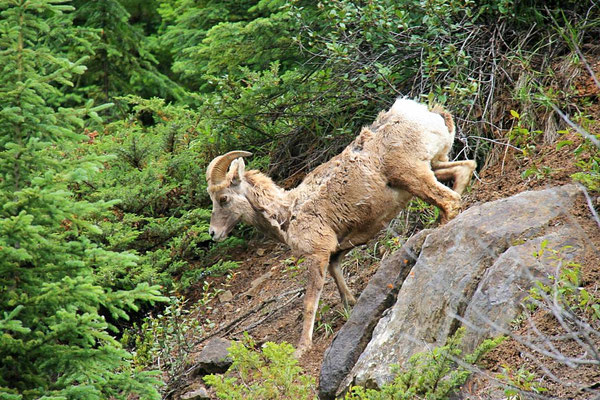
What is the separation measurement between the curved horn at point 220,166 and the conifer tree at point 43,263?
291 centimetres

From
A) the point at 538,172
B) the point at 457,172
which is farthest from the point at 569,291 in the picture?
the point at 457,172

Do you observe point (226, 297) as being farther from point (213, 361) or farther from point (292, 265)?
point (213, 361)

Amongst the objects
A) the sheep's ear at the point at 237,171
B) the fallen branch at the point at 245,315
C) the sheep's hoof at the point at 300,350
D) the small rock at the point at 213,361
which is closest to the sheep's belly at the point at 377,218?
the sheep's hoof at the point at 300,350

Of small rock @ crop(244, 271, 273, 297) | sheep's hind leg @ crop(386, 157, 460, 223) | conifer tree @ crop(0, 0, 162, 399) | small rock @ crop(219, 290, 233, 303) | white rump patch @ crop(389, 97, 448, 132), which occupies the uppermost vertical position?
conifer tree @ crop(0, 0, 162, 399)

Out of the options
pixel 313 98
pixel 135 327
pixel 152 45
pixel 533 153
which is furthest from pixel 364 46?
pixel 152 45

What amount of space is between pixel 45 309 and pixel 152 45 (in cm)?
1239

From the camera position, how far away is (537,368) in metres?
5.46

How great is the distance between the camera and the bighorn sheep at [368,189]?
26.5 ft

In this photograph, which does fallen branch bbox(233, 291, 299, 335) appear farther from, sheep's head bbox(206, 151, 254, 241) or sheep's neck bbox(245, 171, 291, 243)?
sheep's head bbox(206, 151, 254, 241)

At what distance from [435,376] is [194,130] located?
7.76 m

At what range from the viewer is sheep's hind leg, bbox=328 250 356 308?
27.8 ft

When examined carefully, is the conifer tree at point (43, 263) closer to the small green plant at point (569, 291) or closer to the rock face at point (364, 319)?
the rock face at point (364, 319)

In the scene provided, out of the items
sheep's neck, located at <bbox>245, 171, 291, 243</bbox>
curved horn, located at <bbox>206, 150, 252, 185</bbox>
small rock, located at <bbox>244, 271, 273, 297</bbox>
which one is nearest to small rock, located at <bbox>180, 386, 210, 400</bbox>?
sheep's neck, located at <bbox>245, 171, 291, 243</bbox>

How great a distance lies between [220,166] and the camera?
9172mm
